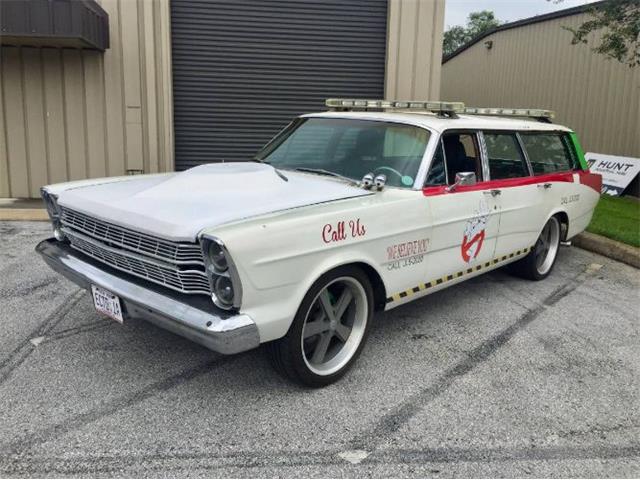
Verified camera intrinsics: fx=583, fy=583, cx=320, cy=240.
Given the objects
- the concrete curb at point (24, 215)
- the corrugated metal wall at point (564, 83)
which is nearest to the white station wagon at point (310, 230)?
the concrete curb at point (24, 215)

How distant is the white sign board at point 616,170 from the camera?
11.7 meters

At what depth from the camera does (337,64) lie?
32.1 ft

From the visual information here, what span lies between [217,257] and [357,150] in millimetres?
1776

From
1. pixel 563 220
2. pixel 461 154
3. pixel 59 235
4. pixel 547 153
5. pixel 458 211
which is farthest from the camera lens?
pixel 563 220

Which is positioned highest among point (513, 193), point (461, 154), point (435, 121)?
point (435, 121)

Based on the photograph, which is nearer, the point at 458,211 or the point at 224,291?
the point at 224,291

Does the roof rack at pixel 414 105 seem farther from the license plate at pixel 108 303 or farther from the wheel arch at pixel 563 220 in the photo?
the license plate at pixel 108 303

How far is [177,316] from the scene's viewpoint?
2.99 m

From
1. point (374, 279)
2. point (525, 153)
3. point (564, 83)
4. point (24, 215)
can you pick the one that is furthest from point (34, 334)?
point (564, 83)

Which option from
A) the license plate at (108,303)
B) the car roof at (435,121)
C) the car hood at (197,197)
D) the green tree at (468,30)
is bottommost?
the license plate at (108,303)

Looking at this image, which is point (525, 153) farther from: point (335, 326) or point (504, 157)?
point (335, 326)

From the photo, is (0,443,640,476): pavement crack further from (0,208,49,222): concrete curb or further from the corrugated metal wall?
the corrugated metal wall

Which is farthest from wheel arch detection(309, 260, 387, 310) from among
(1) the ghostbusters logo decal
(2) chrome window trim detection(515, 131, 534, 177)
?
(2) chrome window trim detection(515, 131, 534, 177)

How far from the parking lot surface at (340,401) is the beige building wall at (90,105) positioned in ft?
15.1
